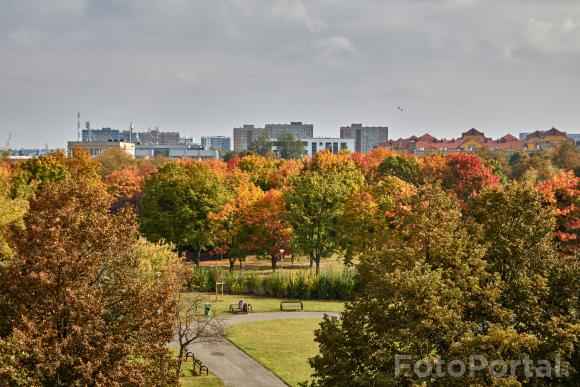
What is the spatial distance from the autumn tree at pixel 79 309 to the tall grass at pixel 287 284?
3113 cm

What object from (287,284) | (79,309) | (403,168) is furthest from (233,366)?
(403,168)

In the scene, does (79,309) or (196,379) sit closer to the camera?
(79,309)

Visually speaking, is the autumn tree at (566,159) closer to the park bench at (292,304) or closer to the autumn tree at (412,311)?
the park bench at (292,304)

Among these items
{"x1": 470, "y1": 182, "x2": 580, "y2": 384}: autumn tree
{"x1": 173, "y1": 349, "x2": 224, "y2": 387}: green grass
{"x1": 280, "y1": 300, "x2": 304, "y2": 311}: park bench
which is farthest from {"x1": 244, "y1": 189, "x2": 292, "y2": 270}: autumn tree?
{"x1": 470, "y1": 182, "x2": 580, "y2": 384}: autumn tree

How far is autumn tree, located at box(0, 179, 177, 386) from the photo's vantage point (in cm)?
1933

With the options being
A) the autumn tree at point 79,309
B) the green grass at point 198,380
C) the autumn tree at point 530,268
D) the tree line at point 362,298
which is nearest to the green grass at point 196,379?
the green grass at point 198,380

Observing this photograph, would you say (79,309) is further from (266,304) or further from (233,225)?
(233,225)

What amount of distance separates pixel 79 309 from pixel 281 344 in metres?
20.1

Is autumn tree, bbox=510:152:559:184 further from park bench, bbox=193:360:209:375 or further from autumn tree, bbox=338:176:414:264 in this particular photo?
park bench, bbox=193:360:209:375

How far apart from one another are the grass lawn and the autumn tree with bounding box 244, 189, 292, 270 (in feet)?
60.2

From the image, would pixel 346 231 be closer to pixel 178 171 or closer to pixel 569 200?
pixel 569 200

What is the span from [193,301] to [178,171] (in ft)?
132

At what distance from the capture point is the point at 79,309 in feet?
66.7

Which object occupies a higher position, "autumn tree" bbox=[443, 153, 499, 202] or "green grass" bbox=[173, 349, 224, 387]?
"autumn tree" bbox=[443, 153, 499, 202]
